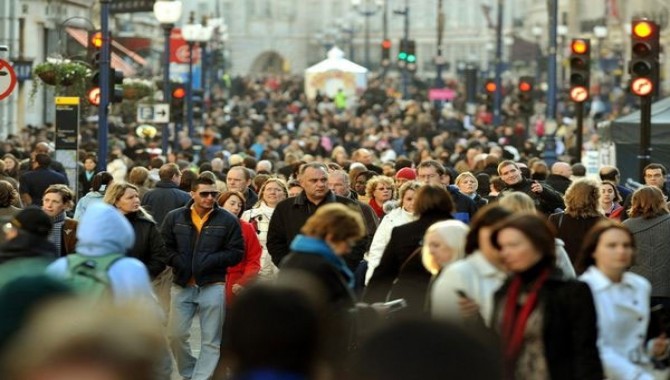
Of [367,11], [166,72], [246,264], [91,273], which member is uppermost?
[367,11]

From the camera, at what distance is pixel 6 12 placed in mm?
42500

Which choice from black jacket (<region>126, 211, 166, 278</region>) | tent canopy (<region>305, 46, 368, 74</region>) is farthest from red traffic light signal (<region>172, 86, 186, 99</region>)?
black jacket (<region>126, 211, 166, 278</region>)

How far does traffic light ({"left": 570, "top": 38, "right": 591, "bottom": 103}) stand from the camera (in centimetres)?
2944

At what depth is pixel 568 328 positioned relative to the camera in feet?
25.8

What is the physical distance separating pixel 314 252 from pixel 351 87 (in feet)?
169

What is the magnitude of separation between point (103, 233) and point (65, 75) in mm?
21492

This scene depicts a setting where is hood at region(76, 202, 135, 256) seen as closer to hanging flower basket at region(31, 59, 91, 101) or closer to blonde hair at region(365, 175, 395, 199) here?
blonde hair at region(365, 175, 395, 199)

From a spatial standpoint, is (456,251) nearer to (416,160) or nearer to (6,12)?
(416,160)

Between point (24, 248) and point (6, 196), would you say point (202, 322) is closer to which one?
point (6, 196)

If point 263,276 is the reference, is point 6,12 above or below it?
above

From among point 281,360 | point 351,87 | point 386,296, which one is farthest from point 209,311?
point 351,87

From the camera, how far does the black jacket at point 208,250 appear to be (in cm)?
1338

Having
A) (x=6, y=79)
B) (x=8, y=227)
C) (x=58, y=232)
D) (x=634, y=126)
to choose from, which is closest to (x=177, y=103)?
(x=634, y=126)

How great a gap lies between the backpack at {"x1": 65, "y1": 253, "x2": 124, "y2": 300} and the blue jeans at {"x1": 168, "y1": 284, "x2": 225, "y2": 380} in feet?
15.5
